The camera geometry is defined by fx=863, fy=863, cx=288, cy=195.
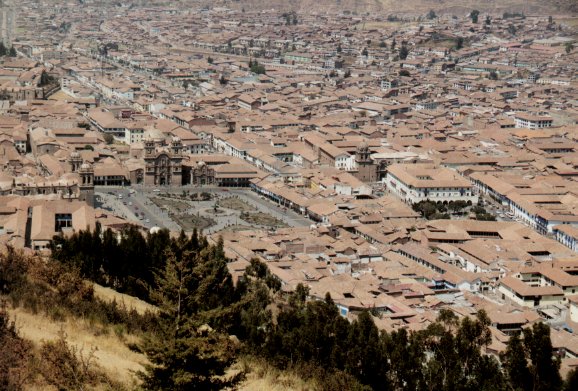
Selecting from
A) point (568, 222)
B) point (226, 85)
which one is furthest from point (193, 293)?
point (226, 85)

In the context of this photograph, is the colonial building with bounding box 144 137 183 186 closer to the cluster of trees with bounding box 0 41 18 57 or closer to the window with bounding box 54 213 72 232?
the window with bounding box 54 213 72 232

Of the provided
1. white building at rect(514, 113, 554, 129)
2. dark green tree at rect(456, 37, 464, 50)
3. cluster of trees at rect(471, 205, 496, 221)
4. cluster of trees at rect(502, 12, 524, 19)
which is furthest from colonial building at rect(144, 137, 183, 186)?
cluster of trees at rect(502, 12, 524, 19)

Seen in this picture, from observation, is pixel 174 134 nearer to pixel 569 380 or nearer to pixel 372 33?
pixel 569 380

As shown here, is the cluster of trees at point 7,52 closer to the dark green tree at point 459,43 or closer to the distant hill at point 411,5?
the dark green tree at point 459,43

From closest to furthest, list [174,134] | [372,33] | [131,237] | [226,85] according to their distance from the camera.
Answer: [131,237]
[174,134]
[226,85]
[372,33]

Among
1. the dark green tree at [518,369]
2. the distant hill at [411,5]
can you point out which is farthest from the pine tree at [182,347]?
the distant hill at [411,5]

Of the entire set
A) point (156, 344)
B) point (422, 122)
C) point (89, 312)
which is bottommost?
point (422, 122)

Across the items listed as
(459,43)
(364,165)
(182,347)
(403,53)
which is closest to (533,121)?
(364,165)

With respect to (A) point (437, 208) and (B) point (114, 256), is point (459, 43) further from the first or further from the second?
(B) point (114, 256)
